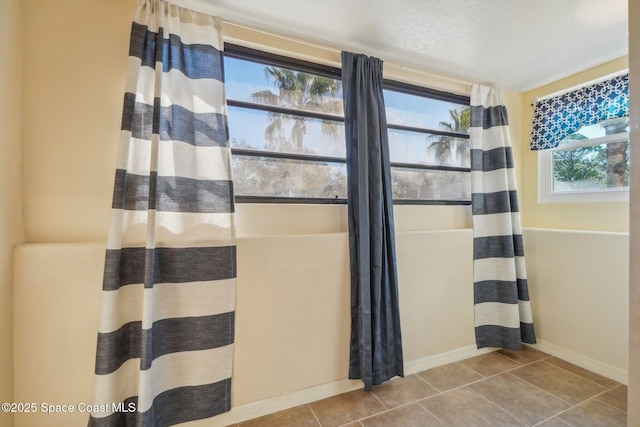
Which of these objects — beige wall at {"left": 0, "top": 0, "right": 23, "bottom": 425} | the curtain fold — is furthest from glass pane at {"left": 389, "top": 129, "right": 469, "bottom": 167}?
beige wall at {"left": 0, "top": 0, "right": 23, "bottom": 425}

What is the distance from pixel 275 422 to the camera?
144 cm

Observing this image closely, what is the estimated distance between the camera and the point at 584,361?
194cm

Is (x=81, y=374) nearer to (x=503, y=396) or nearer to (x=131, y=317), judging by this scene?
(x=131, y=317)

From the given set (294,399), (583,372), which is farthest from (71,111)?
(583,372)

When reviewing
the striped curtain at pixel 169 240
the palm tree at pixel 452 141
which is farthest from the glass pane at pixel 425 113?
the striped curtain at pixel 169 240

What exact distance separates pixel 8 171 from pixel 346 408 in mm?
2030

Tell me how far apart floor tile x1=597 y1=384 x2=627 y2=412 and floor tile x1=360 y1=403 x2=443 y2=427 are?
109 centimetres

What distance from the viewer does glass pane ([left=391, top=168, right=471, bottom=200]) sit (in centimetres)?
204

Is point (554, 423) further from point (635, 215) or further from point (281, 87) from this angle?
point (281, 87)

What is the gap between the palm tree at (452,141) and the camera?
7.17 feet

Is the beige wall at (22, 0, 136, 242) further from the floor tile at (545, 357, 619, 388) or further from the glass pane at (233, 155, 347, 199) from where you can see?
the floor tile at (545, 357, 619, 388)

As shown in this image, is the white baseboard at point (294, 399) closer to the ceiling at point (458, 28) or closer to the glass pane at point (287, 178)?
the glass pane at point (287, 178)

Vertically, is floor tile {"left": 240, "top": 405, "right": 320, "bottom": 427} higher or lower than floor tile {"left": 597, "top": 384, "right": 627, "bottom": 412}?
higher

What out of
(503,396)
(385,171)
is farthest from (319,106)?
(503,396)
